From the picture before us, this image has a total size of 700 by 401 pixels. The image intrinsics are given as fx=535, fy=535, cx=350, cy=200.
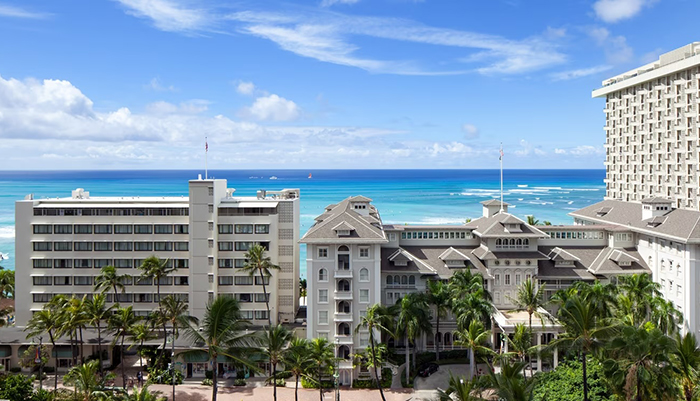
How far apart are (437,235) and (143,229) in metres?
32.2

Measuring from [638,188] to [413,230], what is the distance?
130 ft

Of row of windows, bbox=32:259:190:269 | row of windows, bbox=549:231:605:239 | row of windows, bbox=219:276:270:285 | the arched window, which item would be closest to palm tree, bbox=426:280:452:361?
the arched window

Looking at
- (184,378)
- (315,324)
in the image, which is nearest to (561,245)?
(315,324)

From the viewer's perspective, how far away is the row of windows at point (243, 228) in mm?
57281

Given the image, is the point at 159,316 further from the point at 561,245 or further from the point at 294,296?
the point at 561,245

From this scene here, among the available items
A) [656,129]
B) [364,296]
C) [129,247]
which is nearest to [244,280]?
[129,247]

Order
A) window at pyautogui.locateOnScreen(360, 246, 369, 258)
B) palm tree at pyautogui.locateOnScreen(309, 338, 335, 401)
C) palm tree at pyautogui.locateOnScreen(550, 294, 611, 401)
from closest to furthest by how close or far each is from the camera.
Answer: palm tree at pyautogui.locateOnScreen(550, 294, 611, 401)
palm tree at pyautogui.locateOnScreen(309, 338, 335, 401)
window at pyautogui.locateOnScreen(360, 246, 369, 258)

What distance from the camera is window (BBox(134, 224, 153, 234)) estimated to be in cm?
5738

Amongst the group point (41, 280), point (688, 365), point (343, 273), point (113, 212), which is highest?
point (113, 212)

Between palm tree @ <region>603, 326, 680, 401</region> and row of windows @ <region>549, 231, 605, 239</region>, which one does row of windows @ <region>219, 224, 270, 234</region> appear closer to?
row of windows @ <region>549, 231, 605, 239</region>

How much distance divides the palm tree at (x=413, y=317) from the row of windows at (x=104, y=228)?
25230mm

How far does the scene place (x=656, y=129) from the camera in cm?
7225

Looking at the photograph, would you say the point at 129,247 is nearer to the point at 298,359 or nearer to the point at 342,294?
the point at 342,294

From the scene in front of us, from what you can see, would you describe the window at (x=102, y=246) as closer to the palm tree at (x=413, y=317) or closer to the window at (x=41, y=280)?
the window at (x=41, y=280)
